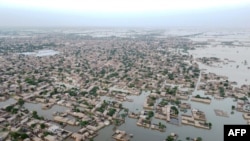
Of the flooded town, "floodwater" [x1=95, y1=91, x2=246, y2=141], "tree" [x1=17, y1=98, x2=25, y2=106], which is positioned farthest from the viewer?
"tree" [x1=17, y1=98, x2=25, y2=106]

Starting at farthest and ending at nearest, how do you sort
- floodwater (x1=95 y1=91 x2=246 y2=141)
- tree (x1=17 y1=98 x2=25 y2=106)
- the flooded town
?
tree (x1=17 y1=98 x2=25 y2=106) → the flooded town → floodwater (x1=95 y1=91 x2=246 y2=141)

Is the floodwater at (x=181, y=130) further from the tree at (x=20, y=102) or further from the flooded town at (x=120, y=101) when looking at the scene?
the tree at (x=20, y=102)

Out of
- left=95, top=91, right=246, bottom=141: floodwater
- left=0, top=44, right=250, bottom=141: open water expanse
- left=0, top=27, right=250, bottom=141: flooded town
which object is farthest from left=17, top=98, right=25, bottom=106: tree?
left=95, top=91, right=246, bottom=141: floodwater

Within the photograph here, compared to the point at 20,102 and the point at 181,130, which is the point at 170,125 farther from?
the point at 20,102

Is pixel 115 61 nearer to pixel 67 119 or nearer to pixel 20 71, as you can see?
pixel 20 71

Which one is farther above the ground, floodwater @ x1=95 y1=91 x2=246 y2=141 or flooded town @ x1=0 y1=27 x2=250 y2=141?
Answer: flooded town @ x1=0 y1=27 x2=250 y2=141

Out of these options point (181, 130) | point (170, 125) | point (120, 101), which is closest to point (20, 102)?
point (120, 101)

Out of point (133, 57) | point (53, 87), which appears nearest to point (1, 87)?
point (53, 87)

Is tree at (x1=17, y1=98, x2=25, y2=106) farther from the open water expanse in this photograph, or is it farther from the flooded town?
the open water expanse

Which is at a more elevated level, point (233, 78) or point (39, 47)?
point (39, 47)

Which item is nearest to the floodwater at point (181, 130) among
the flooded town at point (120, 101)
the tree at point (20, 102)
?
the flooded town at point (120, 101)

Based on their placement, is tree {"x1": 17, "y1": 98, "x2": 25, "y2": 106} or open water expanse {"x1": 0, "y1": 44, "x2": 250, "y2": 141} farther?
tree {"x1": 17, "y1": 98, "x2": 25, "y2": 106}
